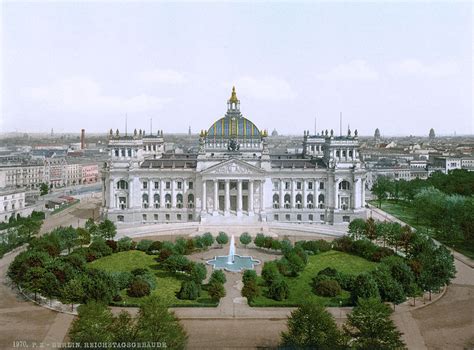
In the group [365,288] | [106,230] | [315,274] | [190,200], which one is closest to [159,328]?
[365,288]

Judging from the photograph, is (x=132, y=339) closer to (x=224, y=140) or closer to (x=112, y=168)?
(x=112, y=168)

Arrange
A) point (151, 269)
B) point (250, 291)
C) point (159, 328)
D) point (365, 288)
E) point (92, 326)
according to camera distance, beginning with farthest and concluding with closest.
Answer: point (151, 269), point (250, 291), point (365, 288), point (159, 328), point (92, 326)

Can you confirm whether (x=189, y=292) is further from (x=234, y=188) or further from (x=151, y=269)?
(x=234, y=188)

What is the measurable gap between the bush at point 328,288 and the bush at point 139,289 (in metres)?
16.9

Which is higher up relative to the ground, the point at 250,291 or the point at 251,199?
the point at 251,199

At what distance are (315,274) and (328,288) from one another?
716 centimetres

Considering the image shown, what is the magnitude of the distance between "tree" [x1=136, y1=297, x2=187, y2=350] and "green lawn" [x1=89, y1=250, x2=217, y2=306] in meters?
8.93

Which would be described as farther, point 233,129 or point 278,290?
point 233,129

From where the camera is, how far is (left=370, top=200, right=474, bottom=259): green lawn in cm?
6881

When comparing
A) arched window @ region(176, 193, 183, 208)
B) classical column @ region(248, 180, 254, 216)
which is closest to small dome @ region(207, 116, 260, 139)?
classical column @ region(248, 180, 254, 216)

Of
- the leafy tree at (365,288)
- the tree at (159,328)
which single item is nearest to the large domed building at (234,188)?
the leafy tree at (365,288)

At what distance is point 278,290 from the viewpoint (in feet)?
154

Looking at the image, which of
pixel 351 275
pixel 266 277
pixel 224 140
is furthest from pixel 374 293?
pixel 224 140

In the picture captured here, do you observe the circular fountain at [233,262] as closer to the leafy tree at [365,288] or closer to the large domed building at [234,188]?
the leafy tree at [365,288]
